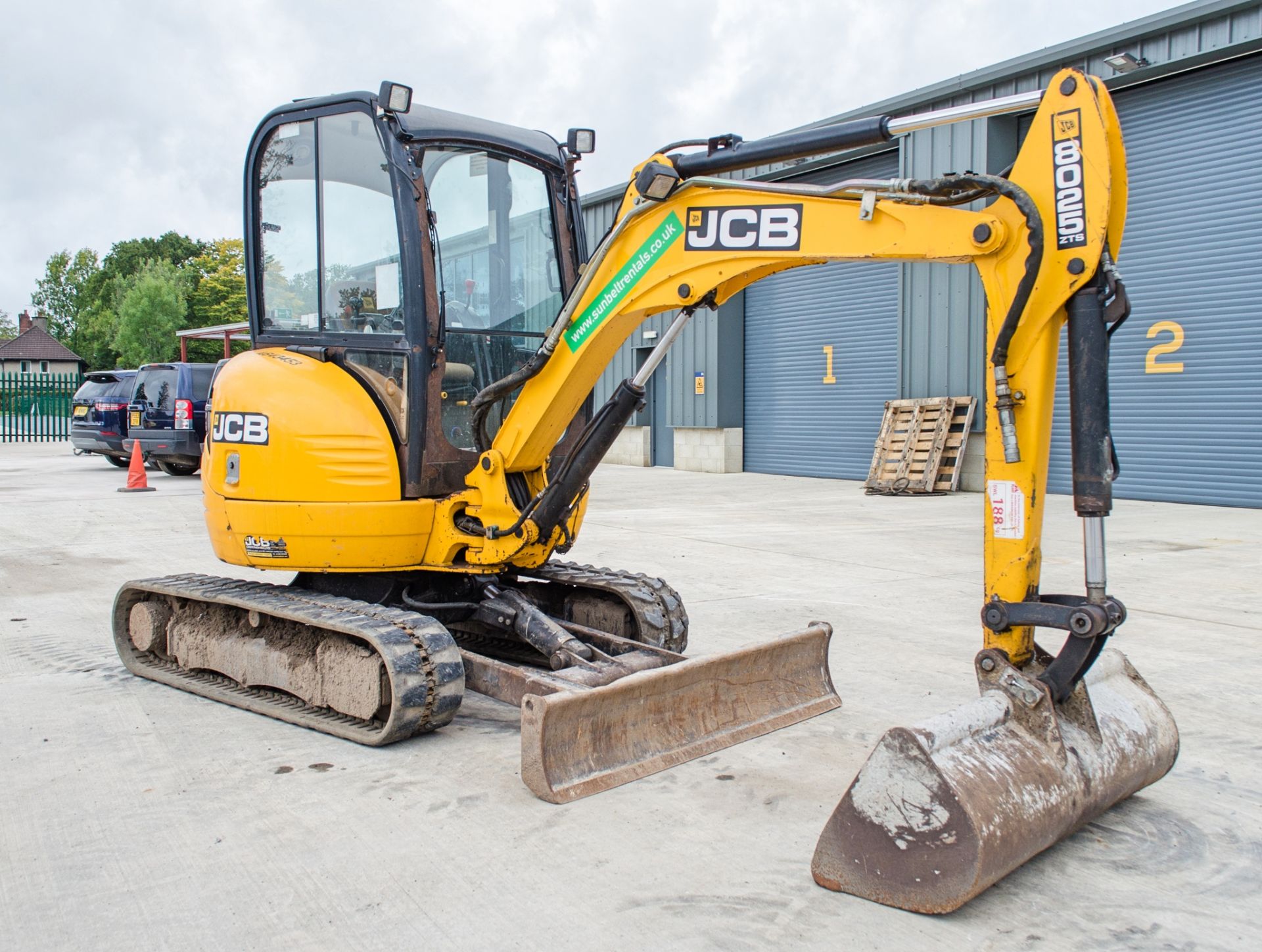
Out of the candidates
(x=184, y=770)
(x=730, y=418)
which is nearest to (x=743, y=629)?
(x=184, y=770)

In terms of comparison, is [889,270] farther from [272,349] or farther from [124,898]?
[124,898]

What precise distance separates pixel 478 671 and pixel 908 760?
2230 mm

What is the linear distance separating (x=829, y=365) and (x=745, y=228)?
15548 mm

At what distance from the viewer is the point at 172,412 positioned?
1873 cm

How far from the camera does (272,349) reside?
224 inches

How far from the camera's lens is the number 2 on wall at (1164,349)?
14.2 metres

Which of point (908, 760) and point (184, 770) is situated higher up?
point (908, 760)

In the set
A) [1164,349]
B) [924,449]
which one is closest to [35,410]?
[924,449]

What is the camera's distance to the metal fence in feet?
112

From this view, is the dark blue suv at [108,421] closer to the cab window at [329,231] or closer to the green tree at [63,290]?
the cab window at [329,231]

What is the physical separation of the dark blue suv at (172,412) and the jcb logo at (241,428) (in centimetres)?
1383

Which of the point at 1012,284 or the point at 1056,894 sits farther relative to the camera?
the point at 1012,284

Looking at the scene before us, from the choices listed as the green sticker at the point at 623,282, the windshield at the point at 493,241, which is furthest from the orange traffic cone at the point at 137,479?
the green sticker at the point at 623,282

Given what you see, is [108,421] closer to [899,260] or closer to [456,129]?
[456,129]
